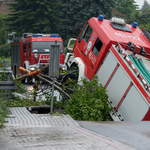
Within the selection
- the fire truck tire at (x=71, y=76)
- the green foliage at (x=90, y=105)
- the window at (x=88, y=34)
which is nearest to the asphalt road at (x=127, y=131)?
the green foliage at (x=90, y=105)

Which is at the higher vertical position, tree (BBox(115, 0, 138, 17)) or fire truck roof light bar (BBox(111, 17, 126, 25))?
Result: fire truck roof light bar (BBox(111, 17, 126, 25))

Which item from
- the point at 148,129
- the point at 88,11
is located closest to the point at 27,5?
the point at 88,11

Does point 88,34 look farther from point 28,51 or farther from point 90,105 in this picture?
point 28,51

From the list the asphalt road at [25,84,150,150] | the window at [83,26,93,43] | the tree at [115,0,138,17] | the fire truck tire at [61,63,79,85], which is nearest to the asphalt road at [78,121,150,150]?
the asphalt road at [25,84,150,150]

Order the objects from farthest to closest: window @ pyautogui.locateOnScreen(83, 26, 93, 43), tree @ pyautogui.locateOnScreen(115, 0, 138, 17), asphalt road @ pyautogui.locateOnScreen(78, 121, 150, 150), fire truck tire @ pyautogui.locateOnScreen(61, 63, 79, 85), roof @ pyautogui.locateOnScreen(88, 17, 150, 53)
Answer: tree @ pyautogui.locateOnScreen(115, 0, 138, 17) → window @ pyautogui.locateOnScreen(83, 26, 93, 43) → fire truck tire @ pyautogui.locateOnScreen(61, 63, 79, 85) → roof @ pyautogui.locateOnScreen(88, 17, 150, 53) → asphalt road @ pyautogui.locateOnScreen(78, 121, 150, 150)

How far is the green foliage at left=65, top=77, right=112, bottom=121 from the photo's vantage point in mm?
8883

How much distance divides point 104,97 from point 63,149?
4.07 metres

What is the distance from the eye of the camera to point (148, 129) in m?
7.67

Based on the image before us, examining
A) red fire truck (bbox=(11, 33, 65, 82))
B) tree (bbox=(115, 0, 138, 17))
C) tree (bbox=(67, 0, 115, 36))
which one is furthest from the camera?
tree (bbox=(115, 0, 138, 17))

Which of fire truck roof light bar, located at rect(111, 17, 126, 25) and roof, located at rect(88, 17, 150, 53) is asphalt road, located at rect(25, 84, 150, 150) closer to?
roof, located at rect(88, 17, 150, 53)

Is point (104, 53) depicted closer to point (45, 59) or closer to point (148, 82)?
point (148, 82)

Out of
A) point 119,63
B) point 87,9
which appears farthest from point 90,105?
point 87,9

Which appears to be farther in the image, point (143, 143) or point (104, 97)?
point (104, 97)

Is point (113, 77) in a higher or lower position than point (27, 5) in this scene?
higher
